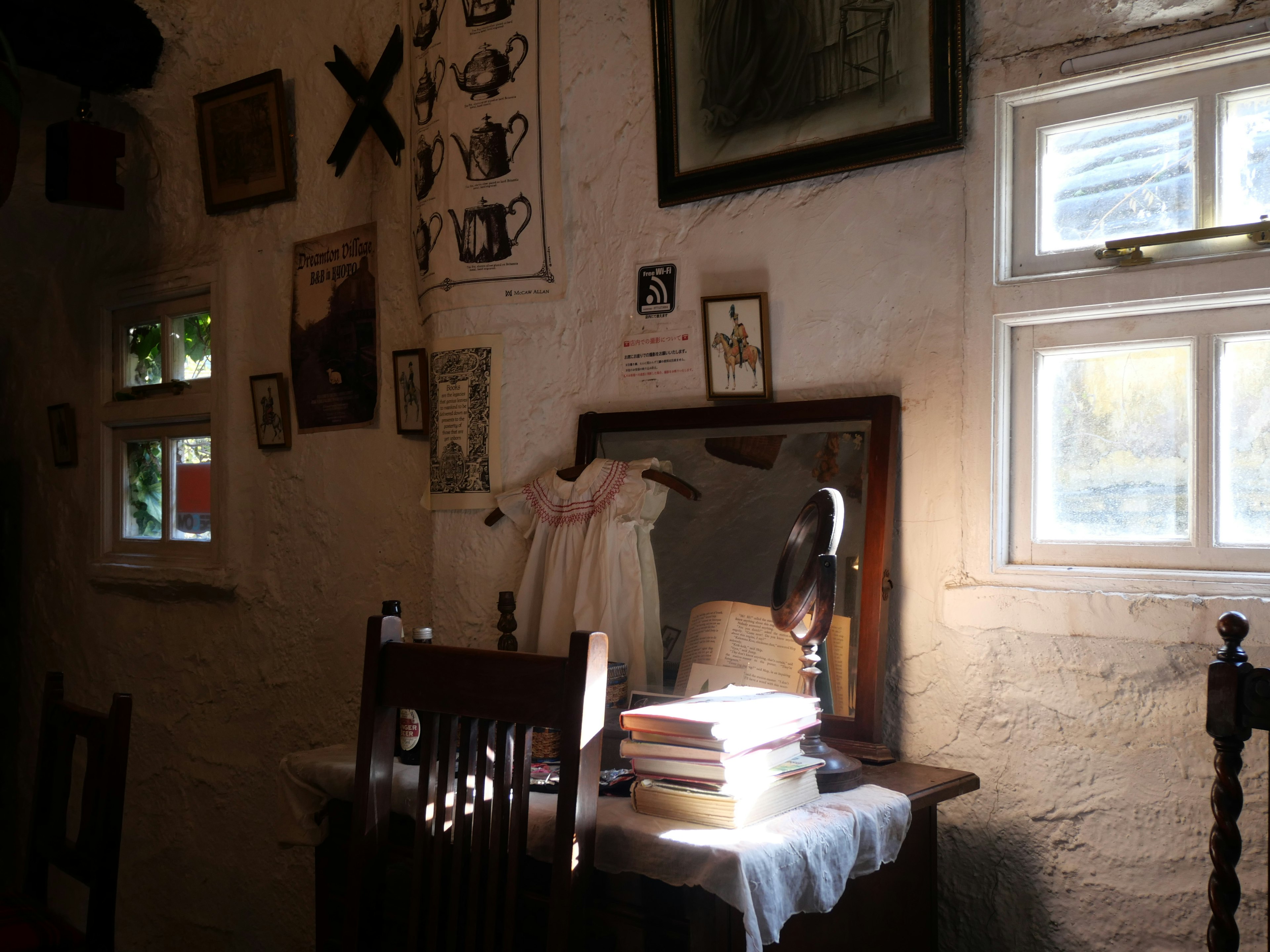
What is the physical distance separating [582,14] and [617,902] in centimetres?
181

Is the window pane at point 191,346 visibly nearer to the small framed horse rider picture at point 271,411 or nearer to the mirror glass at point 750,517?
the small framed horse rider picture at point 271,411

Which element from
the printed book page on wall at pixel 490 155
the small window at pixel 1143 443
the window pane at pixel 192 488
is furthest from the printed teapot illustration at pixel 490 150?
the window pane at pixel 192 488

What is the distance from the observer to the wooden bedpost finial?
131 centimetres

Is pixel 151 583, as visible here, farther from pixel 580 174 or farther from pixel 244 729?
pixel 580 174

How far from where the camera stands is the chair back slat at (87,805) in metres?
1.88

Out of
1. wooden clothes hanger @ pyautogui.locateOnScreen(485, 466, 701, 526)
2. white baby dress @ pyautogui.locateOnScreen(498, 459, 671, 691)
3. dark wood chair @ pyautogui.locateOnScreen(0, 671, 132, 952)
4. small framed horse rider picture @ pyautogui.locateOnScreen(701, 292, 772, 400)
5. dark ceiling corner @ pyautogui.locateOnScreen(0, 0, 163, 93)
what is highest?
dark ceiling corner @ pyautogui.locateOnScreen(0, 0, 163, 93)

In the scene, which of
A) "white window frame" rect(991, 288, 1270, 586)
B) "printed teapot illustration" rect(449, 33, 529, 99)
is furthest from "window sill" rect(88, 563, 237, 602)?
"white window frame" rect(991, 288, 1270, 586)

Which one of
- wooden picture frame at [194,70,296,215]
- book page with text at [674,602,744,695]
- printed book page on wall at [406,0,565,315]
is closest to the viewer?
book page with text at [674,602,744,695]

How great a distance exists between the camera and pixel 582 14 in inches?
89.8

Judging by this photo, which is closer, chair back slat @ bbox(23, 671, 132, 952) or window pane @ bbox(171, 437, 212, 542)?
chair back slat @ bbox(23, 671, 132, 952)

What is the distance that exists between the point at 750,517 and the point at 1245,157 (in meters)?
0.99

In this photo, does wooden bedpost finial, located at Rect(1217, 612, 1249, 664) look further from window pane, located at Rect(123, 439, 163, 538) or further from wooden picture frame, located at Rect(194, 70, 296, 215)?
window pane, located at Rect(123, 439, 163, 538)

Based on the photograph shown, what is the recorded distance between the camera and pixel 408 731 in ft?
6.21

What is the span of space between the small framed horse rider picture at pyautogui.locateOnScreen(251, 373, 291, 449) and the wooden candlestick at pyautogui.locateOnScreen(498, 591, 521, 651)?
1174 millimetres
